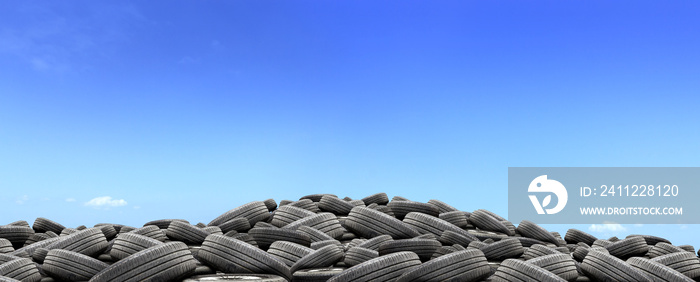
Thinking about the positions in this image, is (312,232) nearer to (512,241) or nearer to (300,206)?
(300,206)

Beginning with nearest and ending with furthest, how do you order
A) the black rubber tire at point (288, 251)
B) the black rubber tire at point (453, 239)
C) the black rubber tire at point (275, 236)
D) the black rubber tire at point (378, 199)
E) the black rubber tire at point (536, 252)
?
the black rubber tire at point (288, 251) → the black rubber tire at point (275, 236) → the black rubber tire at point (536, 252) → the black rubber tire at point (453, 239) → the black rubber tire at point (378, 199)

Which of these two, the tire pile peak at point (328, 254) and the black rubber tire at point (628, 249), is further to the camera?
the black rubber tire at point (628, 249)

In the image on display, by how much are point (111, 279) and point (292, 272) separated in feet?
6.47

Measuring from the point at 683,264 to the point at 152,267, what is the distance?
6.95m

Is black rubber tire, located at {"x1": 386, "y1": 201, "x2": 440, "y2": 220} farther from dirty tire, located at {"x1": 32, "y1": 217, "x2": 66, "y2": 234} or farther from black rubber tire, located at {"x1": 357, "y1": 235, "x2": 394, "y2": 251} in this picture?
dirty tire, located at {"x1": 32, "y1": 217, "x2": 66, "y2": 234}

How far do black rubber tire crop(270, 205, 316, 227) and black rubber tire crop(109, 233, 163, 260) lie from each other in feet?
9.33

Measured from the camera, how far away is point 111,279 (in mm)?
6348

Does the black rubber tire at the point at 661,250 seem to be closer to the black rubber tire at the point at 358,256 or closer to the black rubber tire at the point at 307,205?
the black rubber tire at the point at 358,256

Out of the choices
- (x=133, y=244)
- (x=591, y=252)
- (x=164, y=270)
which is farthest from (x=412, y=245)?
(x=133, y=244)

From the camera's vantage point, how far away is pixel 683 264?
816 centimetres

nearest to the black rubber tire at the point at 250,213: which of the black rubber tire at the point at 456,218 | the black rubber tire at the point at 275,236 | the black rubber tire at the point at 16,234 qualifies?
the black rubber tire at the point at 275,236

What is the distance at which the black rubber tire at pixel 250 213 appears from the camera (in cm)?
1046

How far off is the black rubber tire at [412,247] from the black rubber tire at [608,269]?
1.89 meters

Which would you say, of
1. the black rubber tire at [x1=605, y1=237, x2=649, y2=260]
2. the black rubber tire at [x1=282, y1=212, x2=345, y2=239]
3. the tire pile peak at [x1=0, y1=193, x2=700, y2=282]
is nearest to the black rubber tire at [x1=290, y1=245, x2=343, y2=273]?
Answer: the tire pile peak at [x1=0, y1=193, x2=700, y2=282]
